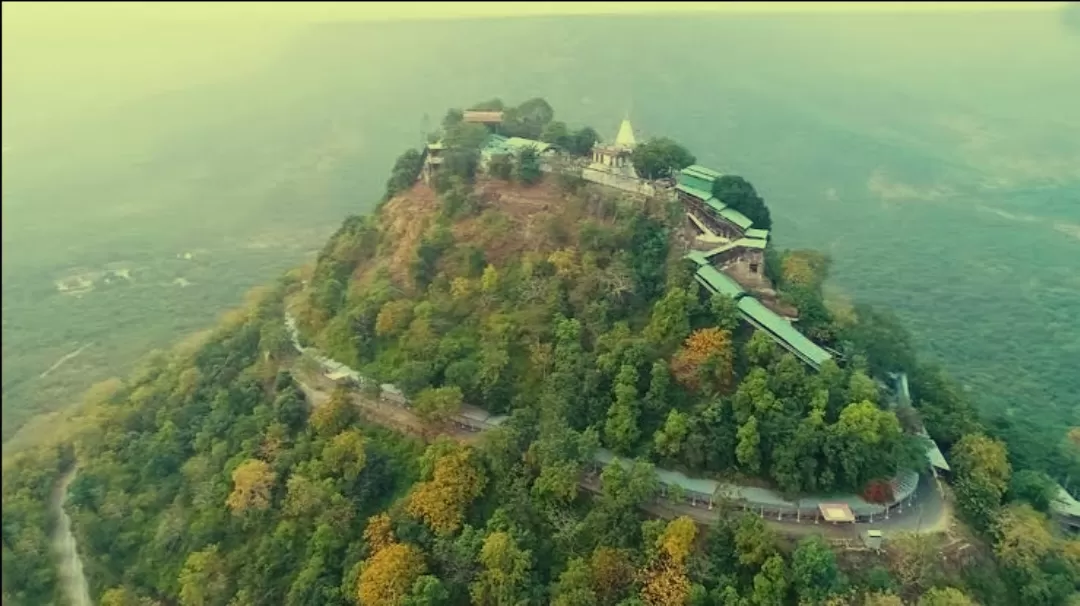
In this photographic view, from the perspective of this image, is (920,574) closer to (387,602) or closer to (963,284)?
(387,602)

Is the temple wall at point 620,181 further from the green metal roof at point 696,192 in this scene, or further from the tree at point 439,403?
the tree at point 439,403

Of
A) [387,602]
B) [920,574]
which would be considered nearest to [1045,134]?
[920,574]

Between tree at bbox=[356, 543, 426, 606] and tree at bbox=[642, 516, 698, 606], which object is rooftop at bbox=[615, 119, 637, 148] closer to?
tree at bbox=[642, 516, 698, 606]

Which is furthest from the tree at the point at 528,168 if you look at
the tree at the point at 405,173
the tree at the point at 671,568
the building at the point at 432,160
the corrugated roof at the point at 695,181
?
the tree at the point at 671,568

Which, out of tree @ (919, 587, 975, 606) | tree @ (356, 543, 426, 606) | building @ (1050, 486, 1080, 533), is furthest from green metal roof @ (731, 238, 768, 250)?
tree @ (356, 543, 426, 606)

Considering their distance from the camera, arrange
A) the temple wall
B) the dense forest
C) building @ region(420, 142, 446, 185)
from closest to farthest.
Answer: the dense forest → the temple wall → building @ region(420, 142, 446, 185)

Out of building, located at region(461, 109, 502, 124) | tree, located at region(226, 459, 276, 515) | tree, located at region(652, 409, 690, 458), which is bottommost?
tree, located at region(226, 459, 276, 515)
